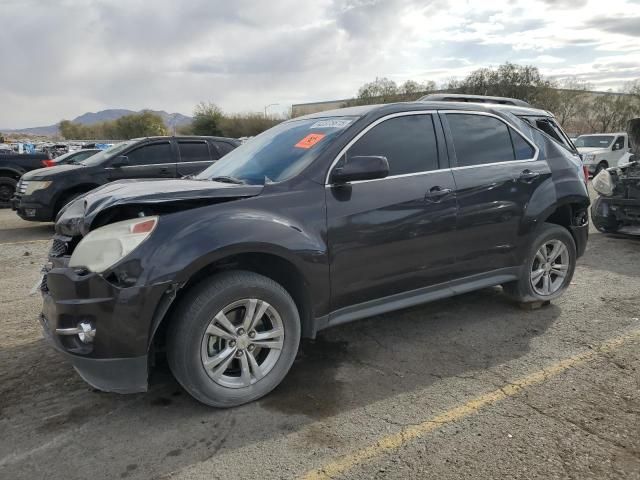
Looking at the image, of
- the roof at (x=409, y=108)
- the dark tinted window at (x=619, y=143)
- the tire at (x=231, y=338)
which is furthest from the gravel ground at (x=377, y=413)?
the dark tinted window at (x=619, y=143)

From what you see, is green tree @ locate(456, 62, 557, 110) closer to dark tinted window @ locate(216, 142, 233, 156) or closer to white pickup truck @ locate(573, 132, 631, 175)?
white pickup truck @ locate(573, 132, 631, 175)

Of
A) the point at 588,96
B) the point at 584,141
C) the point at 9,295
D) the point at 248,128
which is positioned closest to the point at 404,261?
the point at 9,295

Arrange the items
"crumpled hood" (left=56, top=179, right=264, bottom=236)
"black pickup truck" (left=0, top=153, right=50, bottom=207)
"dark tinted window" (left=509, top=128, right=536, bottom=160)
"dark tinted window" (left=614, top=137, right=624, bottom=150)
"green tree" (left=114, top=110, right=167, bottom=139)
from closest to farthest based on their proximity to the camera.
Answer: "crumpled hood" (left=56, top=179, right=264, bottom=236) < "dark tinted window" (left=509, top=128, right=536, bottom=160) < "black pickup truck" (left=0, top=153, right=50, bottom=207) < "dark tinted window" (left=614, top=137, right=624, bottom=150) < "green tree" (left=114, top=110, right=167, bottom=139)

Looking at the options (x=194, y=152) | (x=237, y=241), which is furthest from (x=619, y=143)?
(x=237, y=241)

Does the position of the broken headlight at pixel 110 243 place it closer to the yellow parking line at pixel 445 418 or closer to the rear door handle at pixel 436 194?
the yellow parking line at pixel 445 418

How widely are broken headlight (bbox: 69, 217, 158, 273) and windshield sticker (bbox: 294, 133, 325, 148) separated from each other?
1.28 m

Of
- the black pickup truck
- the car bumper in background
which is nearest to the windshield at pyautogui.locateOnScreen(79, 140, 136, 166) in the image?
the car bumper in background

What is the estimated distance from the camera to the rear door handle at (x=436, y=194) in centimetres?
373

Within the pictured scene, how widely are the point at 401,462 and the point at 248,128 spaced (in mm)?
72743

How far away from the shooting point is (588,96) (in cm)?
4909

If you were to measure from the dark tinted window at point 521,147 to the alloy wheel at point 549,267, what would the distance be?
0.81 m

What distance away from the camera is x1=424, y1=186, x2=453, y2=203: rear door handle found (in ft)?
12.2

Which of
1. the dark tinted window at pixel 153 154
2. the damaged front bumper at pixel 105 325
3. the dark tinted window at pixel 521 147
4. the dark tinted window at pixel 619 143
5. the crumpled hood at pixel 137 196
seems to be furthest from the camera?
the dark tinted window at pixel 619 143

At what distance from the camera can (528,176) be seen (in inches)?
172
